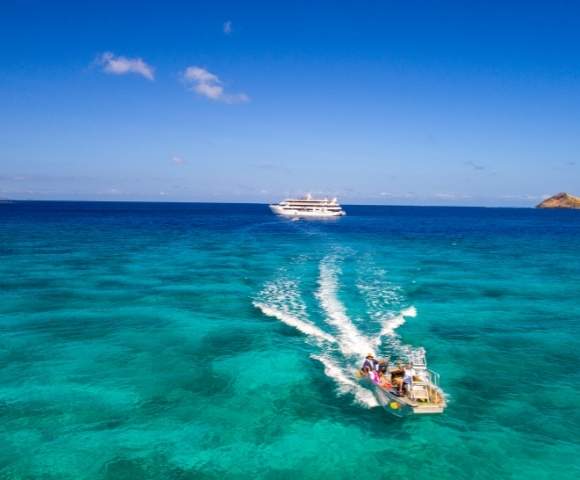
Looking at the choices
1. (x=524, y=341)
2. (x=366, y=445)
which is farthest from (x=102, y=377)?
(x=524, y=341)

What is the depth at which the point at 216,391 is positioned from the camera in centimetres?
2755

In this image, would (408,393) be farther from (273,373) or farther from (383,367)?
(273,373)

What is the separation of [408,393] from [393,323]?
53.5 ft

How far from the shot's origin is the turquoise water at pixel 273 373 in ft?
69.6

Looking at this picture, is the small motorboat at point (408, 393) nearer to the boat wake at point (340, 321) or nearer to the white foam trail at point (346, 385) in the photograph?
the white foam trail at point (346, 385)

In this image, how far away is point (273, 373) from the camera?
30.2m

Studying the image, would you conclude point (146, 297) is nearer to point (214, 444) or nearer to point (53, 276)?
point (53, 276)

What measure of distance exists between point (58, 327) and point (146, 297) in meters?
11.4

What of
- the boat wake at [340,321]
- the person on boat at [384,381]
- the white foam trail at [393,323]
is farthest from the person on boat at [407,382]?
the white foam trail at [393,323]

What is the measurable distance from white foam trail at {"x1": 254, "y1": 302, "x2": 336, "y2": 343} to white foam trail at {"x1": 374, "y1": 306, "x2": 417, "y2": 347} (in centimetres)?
424

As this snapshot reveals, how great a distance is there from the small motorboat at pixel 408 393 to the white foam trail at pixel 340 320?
6.64 metres

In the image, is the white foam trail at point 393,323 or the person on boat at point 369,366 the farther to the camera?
the white foam trail at point 393,323

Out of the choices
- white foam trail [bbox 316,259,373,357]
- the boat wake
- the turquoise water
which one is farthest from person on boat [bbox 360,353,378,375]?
white foam trail [bbox 316,259,373,357]

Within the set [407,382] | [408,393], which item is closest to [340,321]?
[407,382]
